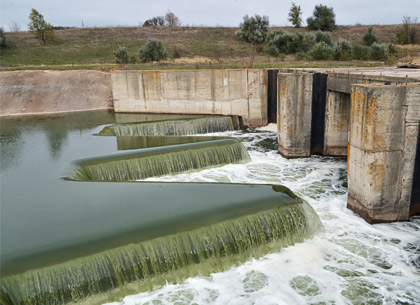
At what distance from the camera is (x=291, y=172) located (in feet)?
42.7

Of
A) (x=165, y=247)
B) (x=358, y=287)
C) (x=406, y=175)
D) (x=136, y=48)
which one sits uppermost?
(x=136, y=48)

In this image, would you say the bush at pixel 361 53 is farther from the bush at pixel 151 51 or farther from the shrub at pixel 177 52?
the shrub at pixel 177 52

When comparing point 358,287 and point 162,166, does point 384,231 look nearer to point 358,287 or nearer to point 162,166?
point 358,287

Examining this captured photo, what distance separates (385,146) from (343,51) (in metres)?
23.2

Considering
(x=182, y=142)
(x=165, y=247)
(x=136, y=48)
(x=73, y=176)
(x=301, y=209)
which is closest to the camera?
(x=165, y=247)

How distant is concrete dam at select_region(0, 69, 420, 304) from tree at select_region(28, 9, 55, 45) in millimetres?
31174

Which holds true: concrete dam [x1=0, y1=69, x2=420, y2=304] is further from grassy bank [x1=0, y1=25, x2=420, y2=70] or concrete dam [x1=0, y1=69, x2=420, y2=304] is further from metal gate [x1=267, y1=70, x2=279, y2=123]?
grassy bank [x1=0, y1=25, x2=420, y2=70]

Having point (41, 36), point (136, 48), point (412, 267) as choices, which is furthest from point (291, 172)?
point (41, 36)

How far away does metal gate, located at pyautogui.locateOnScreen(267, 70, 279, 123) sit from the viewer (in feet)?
63.0

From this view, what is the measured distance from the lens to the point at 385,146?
8.77 meters

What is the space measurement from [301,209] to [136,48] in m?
38.1

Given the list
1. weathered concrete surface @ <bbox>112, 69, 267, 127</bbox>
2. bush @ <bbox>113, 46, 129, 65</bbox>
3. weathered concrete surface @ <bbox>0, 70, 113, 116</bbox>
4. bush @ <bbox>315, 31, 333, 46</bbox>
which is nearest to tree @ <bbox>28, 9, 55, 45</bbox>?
bush @ <bbox>113, 46, 129, 65</bbox>

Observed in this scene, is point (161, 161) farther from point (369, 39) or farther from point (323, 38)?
point (369, 39)

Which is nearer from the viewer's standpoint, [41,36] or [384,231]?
[384,231]
